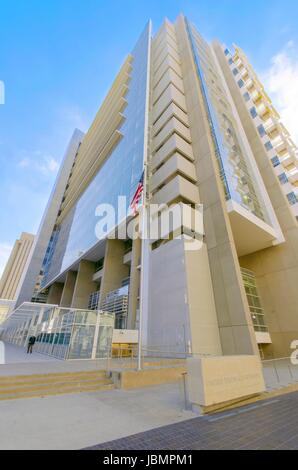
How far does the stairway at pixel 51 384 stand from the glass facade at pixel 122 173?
65.7ft

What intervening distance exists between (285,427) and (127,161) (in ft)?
103

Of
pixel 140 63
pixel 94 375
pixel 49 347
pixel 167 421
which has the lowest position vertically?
pixel 167 421

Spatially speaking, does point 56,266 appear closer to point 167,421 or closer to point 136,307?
point 136,307

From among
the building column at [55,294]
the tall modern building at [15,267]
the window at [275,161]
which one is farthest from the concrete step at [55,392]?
the tall modern building at [15,267]

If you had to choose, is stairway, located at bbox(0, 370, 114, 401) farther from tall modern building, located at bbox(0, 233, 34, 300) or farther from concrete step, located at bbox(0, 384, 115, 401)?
tall modern building, located at bbox(0, 233, 34, 300)

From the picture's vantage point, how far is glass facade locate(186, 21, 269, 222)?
21.6 metres

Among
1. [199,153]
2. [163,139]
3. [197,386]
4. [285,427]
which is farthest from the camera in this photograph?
[163,139]

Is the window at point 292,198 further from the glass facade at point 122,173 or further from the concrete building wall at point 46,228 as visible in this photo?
the concrete building wall at point 46,228

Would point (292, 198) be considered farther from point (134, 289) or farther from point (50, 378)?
point (50, 378)

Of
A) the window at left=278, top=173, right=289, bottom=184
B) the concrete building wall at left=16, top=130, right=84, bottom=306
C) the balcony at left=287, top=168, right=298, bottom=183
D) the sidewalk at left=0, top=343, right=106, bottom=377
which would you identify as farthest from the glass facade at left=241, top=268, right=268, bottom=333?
the concrete building wall at left=16, top=130, right=84, bottom=306

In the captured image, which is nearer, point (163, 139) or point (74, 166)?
point (163, 139)

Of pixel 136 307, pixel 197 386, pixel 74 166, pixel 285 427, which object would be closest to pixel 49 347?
pixel 136 307

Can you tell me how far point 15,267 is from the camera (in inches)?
4508

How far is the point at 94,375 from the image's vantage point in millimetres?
9062
